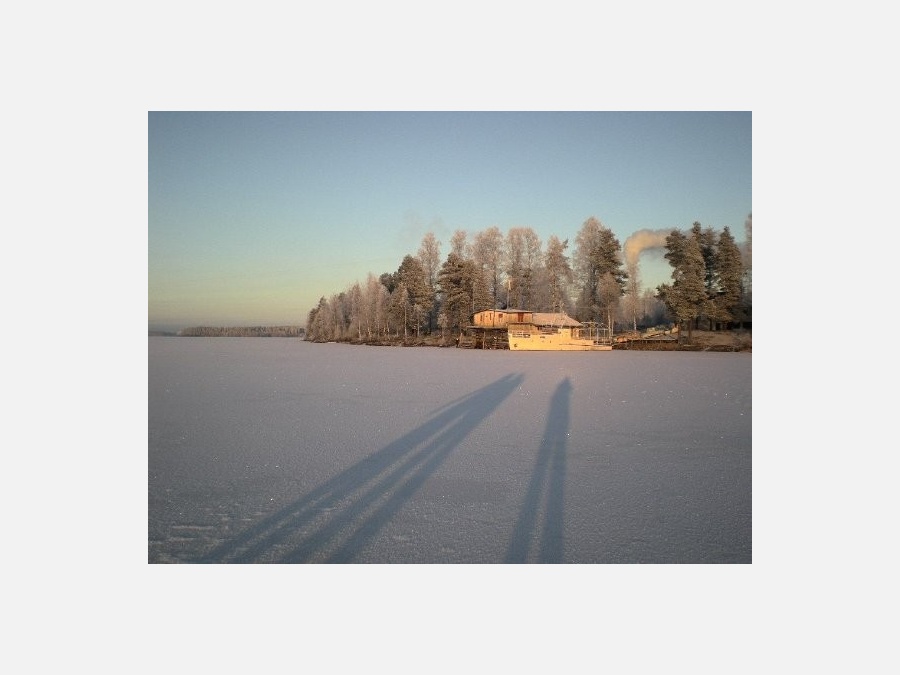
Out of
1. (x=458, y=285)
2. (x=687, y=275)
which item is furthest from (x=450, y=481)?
(x=458, y=285)

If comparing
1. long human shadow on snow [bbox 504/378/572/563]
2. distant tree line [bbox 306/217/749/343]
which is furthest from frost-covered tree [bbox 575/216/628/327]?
long human shadow on snow [bbox 504/378/572/563]


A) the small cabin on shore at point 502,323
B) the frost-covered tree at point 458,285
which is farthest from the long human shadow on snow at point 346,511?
the frost-covered tree at point 458,285

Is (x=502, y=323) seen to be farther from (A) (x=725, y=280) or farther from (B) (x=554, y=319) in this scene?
(A) (x=725, y=280)

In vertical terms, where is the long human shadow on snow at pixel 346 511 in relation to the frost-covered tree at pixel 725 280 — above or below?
below

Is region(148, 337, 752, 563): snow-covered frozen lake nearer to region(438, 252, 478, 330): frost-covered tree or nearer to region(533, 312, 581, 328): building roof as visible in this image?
region(533, 312, 581, 328): building roof

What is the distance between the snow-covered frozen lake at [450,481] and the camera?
2.85 meters

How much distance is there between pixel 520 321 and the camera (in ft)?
110

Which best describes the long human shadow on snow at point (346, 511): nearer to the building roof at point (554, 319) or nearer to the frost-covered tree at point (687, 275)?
the frost-covered tree at point (687, 275)

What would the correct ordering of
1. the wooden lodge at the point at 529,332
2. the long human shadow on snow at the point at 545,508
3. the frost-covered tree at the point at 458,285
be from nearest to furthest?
A: the long human shadow on snow at the point at 545,508 → the wooden lodge at the point at 529,332 → the frost-covered tree at the point at 458,285

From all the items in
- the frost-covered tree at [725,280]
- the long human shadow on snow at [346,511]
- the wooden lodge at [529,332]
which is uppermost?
the frost-covered tree at [725,280]
